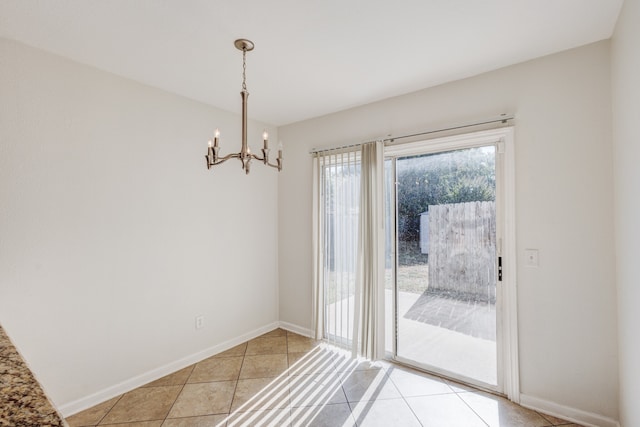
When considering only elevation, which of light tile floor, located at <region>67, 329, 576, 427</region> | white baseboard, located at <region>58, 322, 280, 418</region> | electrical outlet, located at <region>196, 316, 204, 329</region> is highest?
electrical outlet, located at <region>196, 316, 204, 329</region>

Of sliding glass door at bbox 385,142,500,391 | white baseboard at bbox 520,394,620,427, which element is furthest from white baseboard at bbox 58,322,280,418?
white baseboard at bbox 520,394,620,427

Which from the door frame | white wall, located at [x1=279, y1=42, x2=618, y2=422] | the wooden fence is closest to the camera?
white wall, located at [x1=279, y1=42, x2=618, y2=422]

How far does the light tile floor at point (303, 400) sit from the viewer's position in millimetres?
2109

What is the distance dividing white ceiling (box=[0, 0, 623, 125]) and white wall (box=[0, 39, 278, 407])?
1.10 feet

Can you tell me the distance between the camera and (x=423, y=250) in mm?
2805

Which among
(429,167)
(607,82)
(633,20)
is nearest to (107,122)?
(429,167)

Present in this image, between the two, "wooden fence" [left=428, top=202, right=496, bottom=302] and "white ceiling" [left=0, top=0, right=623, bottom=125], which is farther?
"wooden fence" [left=428, top=202, right=496, bottom=302]

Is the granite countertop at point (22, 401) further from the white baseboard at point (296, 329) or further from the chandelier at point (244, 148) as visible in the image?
the white baseboard at point (296, 329)

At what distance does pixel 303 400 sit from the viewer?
7.72ft

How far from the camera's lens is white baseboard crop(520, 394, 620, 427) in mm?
1982

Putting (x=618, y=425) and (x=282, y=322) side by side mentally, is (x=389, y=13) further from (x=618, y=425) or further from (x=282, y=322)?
(x=282, y=322)

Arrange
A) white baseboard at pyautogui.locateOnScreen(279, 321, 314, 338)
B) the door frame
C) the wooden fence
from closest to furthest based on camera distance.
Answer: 1. the door frame
2. the wooden fence
3. white baseboard at pyautogui.locateOnScreen(279, 321, 314, 338)

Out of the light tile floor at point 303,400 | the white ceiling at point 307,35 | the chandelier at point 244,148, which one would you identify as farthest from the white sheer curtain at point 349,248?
the chandelier at point 244,148

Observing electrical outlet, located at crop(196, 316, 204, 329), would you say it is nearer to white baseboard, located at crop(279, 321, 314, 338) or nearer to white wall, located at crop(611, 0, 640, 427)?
white baseboard, located at crop(279, 321, 314, 338)
